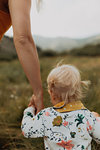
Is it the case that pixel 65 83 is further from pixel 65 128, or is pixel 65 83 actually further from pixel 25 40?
pixel 25 40

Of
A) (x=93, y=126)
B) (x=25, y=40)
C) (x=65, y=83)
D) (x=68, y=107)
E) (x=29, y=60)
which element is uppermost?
(x=25, y=40)

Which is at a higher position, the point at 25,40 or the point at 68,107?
the point at 25,40

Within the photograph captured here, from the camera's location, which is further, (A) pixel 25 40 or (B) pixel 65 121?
(A) pixel 25 40

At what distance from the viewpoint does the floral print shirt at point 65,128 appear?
143cm

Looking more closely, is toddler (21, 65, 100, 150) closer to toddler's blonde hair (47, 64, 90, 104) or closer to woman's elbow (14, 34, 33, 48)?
toddler's blonde hair (47, 64, 90, 104)

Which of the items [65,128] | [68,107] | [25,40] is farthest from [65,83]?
[25,40]

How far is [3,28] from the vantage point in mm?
1782

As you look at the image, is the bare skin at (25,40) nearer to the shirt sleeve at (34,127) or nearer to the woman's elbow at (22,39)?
the woman's elbow at (22,39)

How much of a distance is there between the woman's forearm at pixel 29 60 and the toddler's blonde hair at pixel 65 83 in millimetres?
123

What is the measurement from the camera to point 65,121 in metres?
1.45

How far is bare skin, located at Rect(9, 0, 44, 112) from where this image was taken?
156 centimetres

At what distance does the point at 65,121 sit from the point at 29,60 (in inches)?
19.2

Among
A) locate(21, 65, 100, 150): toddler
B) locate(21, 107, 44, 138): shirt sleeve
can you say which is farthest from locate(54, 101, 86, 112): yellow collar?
locate(21, 107, 44, 138): shirt sleeve

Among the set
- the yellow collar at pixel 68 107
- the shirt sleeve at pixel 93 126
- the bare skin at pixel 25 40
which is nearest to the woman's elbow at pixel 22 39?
the bare skin at pixel 25 40
